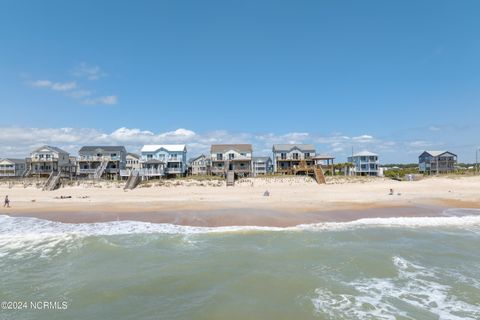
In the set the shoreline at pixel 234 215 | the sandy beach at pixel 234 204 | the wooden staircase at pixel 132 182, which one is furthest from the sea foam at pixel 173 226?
the wooden staircase at pixel 132 182

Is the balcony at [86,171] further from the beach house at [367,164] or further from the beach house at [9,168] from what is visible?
the beach house at [367,164]

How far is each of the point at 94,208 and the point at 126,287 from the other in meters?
19.0

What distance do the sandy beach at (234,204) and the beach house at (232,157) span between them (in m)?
17.4

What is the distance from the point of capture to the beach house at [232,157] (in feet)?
204

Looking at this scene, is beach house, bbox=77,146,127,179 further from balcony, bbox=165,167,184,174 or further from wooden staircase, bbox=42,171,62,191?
wooden staircase, bbox=42,171,62,191

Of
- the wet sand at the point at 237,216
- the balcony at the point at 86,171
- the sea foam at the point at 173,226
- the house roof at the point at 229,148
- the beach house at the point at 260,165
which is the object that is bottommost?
the sea foam at the point at 173,226

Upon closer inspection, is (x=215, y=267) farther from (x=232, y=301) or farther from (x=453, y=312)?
(x=453, y=312)

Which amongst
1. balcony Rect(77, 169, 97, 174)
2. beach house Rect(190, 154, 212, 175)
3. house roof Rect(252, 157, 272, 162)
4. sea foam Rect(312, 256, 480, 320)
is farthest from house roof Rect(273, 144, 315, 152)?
sea foam Rect(312, 256, 480, 320)

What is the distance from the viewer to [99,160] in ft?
207

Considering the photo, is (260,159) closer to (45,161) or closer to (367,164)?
(367,164)

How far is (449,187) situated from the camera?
41719 millimetres

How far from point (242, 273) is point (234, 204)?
16.9 meters

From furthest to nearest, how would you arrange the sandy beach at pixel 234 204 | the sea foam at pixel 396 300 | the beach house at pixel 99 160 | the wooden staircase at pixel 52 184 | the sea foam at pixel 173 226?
the beach house at pixel 99 160 < the wooden staircase at pixel 52 184 < the sandy beach at pixel 234 204 < the sea foam at pixel 173 226 < the sea foam at pixel 396 300

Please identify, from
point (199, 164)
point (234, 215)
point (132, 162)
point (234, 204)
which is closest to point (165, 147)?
point (199, 164)
